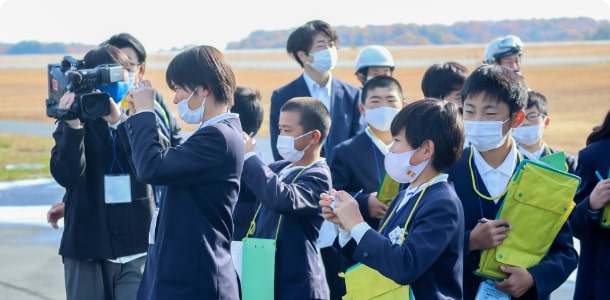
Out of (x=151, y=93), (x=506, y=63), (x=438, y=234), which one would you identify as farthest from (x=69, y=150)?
(x=506, y=63)

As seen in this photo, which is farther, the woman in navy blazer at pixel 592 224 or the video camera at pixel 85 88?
the video camera at pixel 85 88

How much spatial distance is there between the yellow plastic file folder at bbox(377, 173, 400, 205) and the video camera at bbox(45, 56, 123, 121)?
1.40 meters

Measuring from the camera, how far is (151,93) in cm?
359

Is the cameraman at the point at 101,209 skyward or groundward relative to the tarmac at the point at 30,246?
skyward

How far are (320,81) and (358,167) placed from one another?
1997 millimetres

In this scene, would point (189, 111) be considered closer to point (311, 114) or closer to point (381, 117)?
point (311, 114)

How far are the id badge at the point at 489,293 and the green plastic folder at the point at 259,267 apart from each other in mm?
1061

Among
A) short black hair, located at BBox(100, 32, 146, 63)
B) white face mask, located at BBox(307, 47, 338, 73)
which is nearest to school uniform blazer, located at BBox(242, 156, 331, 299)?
short black hair, located at BBox(100, 32, 146, 63)

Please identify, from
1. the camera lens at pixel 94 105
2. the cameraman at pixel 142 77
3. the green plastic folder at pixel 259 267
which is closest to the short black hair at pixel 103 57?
the cameraman at pixel 142 77

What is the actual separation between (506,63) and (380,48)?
0.96 meters

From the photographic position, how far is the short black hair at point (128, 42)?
18.4 ft

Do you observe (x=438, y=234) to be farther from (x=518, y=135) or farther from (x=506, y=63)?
(x=506, y=63)

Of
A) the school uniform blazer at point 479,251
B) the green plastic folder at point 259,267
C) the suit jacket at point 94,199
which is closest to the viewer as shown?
the school uniform blazer at point 479,251

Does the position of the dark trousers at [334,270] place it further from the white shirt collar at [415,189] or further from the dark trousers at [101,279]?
the white shirt collar at [415,189]
